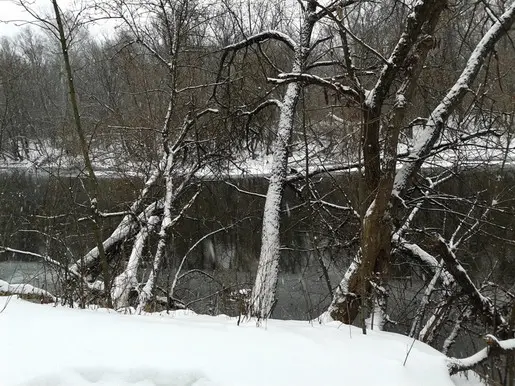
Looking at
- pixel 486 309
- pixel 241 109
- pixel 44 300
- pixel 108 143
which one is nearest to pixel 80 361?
pixel 44 300

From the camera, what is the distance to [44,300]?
507 centimetres

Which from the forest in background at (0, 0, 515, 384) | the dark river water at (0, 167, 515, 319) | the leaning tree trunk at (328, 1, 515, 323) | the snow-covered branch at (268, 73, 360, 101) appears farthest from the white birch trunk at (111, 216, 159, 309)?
the snow-covered branch at (268, 73, 360, 101)

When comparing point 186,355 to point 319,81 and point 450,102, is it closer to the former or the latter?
point 319,81

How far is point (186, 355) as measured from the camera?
99.3 inches

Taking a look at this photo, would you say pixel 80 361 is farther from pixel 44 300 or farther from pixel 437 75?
pixel 437 75

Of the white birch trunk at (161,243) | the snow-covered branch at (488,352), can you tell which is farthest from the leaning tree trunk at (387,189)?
the white birch trunk at (161,243)

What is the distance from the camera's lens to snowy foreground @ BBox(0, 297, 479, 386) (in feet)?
7.48

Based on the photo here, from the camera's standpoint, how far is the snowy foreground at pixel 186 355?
7.48 feet

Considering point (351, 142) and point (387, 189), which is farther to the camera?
point (351, 142)

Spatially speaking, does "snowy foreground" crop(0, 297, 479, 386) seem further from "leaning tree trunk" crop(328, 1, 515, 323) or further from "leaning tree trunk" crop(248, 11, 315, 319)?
"leaning tree trunk" crop(248, 11, 315, 319)

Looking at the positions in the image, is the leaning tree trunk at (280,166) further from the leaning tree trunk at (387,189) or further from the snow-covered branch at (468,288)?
the snow-covered branch at (468,288)

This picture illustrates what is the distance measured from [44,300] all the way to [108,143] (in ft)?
21.1

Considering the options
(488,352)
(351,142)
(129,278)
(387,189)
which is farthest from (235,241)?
(488,352)

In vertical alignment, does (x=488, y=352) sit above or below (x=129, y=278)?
above
